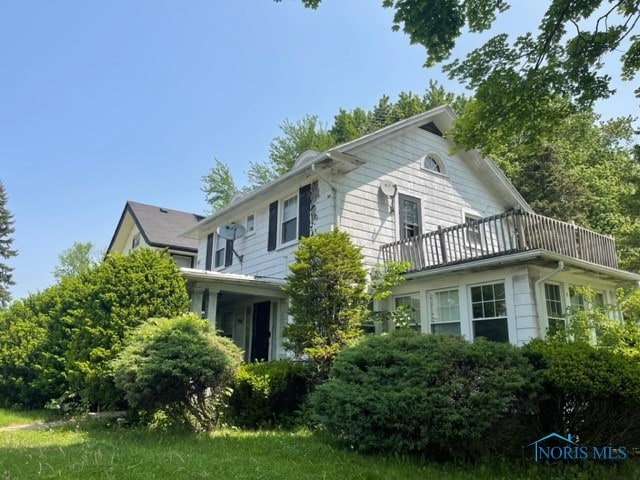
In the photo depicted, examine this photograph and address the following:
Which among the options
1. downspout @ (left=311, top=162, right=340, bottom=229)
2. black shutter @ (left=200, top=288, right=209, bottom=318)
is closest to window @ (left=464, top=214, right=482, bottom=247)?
downspout @ (left=311, top=162, right=340, bottom=229)

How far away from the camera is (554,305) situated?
8438 millimetres

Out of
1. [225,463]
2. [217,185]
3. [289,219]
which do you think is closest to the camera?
[225,463]

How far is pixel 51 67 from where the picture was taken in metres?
10.3

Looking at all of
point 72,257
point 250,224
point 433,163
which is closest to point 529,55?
point 433,163

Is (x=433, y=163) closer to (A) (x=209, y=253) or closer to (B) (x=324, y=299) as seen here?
(B) (x=324, y=299)

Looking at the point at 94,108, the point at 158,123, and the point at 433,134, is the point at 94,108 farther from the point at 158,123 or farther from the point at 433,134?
the point at 433,134

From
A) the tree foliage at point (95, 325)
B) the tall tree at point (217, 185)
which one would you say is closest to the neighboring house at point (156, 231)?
the tall tree at point (217, 185)

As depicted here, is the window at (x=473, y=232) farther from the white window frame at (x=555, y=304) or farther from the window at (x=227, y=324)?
the window at (x=227, y=324)

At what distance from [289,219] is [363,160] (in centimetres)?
279

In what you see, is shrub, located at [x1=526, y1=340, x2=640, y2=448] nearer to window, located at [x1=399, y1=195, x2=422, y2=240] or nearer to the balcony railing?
the balcony railing

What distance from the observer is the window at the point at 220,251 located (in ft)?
48.1

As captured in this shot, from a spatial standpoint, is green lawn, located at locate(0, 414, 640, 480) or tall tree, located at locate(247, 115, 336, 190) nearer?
green lawn, located at locate(0, 414, 640, 480)

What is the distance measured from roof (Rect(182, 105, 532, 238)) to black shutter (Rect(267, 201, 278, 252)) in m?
0.48

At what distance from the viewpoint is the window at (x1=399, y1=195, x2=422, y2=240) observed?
445 inches
